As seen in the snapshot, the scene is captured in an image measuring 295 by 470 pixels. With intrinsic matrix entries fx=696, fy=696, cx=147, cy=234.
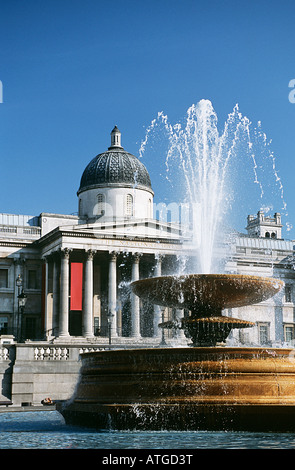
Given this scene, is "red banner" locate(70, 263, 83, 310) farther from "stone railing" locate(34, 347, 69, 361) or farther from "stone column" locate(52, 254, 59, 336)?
"stone railing" locate(34, 347, 69, 361)

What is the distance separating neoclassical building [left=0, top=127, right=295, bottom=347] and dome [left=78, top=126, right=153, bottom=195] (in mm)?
87

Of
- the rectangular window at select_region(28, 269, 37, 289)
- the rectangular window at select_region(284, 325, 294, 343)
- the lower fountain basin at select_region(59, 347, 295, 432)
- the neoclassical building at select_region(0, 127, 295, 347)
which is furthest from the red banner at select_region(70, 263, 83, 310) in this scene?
the lower fountain basin at select_region(59, 347, 295, 432)

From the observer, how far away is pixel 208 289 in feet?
52.2

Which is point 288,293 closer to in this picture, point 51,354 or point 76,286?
point 76,286

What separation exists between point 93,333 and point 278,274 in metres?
20.6

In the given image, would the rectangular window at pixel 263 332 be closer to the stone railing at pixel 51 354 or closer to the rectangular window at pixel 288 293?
the rectangular window at pixel 288 293

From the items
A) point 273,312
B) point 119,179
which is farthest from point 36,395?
point 273,312

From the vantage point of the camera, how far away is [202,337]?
16469mm

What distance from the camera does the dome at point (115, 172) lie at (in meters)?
60.2

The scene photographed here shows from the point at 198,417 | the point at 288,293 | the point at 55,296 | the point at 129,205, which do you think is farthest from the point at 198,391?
the point at 288,293

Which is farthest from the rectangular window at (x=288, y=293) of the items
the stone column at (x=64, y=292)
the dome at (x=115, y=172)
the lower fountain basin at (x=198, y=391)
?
the lower fountain basin at (x=198, y=391)

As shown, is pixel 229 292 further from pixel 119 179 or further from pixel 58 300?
pixel 119 179

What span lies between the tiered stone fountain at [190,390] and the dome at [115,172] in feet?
150

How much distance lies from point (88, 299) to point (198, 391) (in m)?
38.1
